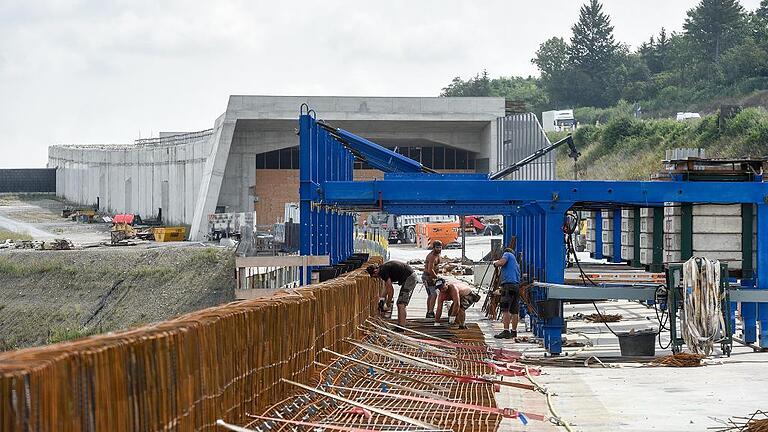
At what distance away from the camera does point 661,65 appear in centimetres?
12644

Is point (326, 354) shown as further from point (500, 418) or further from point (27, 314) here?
point (27, 314)

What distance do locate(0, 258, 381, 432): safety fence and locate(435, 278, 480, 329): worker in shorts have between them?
10.7 m

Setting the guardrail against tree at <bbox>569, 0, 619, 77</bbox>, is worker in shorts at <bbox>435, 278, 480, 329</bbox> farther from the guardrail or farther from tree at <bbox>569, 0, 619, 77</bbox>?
tree at <bbox>569, 0, 619, 77</bbox>

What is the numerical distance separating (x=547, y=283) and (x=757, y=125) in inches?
1749

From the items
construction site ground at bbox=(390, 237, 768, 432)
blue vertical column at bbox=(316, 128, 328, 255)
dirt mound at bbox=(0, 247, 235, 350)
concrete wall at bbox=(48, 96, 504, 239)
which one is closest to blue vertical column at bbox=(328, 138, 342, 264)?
blue vertical column at bbox=(316, 128, 328, 255)

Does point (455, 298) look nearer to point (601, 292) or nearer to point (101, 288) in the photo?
point (601, 292)

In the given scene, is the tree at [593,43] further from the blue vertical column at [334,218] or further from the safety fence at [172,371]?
the safety fence at [172,371]

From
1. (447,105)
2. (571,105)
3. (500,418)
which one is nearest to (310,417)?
(500,418)

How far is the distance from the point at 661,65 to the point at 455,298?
4258 inches

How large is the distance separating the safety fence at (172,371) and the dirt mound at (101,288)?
3968 centimetres

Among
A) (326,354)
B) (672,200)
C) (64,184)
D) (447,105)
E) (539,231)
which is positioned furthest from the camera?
(64,184)

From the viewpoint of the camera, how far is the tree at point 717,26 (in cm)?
10988

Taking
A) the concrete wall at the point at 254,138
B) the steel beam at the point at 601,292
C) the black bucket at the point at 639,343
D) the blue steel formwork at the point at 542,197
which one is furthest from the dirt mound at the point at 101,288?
the black bucket at the point at 639,343

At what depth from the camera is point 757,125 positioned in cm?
6103
